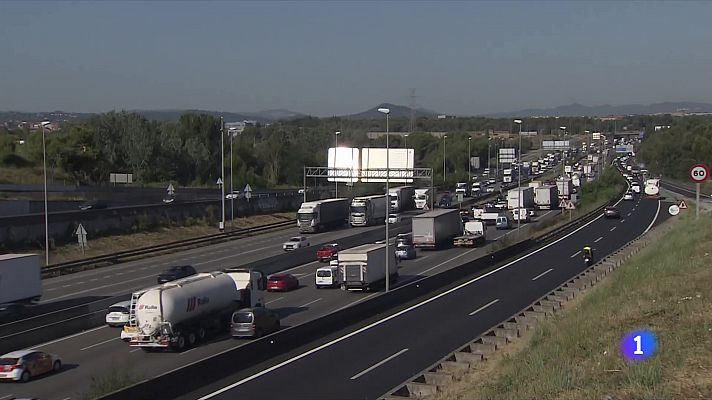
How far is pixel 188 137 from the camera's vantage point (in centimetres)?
12569

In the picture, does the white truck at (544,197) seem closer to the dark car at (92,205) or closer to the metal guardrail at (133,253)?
the metal guardrail at (133,253)

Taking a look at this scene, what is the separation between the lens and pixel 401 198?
8762cm

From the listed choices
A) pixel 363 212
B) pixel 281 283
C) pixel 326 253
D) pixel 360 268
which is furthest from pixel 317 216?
pixel 360 268

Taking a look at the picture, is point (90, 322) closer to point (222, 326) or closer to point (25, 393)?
point (222, 326)

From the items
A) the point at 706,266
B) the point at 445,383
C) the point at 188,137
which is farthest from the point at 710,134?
the point at 445,383

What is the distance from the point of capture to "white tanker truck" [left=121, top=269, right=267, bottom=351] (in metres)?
25.5

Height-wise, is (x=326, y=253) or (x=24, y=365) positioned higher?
(x=24, y=365)

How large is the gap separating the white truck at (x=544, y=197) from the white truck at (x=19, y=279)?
64.9 meters

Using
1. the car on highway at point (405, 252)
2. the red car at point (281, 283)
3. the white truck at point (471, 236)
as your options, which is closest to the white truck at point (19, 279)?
the red car at point (281, 283)

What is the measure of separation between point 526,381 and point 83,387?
39.1 ft

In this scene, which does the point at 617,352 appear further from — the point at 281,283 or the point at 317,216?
the point at 317,216

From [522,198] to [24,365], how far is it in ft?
221

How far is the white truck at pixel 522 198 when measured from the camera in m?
82.9

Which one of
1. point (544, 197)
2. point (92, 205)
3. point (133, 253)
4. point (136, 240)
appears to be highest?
point (92, 205)
